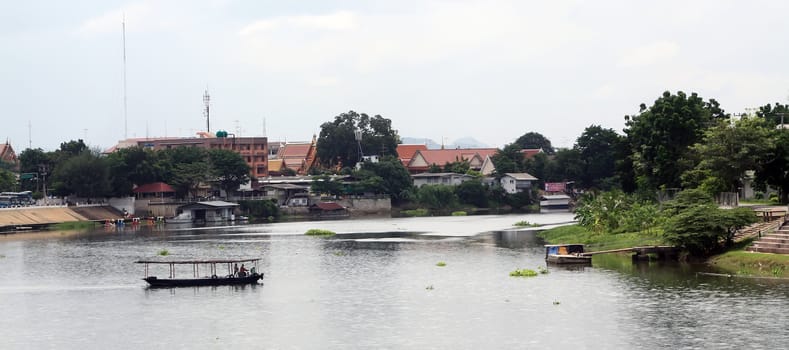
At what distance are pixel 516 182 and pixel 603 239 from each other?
266 ft

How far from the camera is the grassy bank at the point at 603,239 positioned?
56188mm

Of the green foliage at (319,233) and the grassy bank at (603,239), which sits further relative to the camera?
the green foliage at (319,233)

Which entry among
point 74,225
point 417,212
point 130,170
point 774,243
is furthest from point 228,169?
point 774,243

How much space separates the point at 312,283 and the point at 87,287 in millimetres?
11140

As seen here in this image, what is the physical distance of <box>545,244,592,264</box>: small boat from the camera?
5281 cm

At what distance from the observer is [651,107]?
7325 centimetres

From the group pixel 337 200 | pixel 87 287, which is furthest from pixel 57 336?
pixel 337 200

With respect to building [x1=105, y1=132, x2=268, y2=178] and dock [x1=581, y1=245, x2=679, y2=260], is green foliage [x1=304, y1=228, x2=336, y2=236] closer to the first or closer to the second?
dock [x1=581, y1=245, x2=679, y2=260]

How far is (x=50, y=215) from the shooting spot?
107625mm

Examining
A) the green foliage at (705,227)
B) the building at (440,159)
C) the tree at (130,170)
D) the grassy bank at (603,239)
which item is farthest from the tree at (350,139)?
the green foliage at (705,227)

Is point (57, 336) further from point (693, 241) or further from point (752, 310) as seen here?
point (693, 241)

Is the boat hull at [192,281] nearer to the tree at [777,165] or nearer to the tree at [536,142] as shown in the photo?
the tree at [777,165]

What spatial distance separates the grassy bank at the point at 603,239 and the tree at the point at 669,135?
7.05 m

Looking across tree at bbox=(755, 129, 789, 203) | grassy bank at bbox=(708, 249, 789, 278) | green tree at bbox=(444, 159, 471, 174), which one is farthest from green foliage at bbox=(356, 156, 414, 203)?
grassy bank at bbox=(708, 249, 789, 278)
